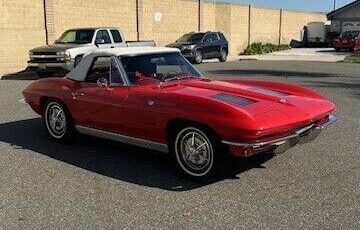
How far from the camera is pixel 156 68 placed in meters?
5.56

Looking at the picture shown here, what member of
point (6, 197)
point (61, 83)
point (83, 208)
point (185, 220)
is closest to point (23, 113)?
point (61, 83)

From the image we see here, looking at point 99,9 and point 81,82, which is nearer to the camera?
point 81,82

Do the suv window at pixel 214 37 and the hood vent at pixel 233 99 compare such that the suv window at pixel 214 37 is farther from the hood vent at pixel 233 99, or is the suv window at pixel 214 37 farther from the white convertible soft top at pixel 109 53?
the hood vent at pixel 233 99

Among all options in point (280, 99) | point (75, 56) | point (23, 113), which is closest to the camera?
point (280, 99)

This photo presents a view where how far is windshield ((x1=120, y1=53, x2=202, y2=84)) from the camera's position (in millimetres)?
5410

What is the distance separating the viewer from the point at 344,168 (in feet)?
16.5

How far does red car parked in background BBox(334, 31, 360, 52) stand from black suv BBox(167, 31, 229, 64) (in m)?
13.0

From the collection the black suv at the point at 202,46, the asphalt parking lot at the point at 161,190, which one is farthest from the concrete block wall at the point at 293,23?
the asphalt parking lot at the point at 161,190

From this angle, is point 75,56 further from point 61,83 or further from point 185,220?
point 185,220

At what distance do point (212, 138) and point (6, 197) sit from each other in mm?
2105

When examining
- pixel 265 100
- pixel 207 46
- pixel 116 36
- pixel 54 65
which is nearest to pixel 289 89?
pixel 265 100

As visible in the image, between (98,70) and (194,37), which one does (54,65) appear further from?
(194,37)

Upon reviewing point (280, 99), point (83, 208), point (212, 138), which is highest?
point (280, 99)

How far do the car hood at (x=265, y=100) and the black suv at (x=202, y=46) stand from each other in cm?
1722
